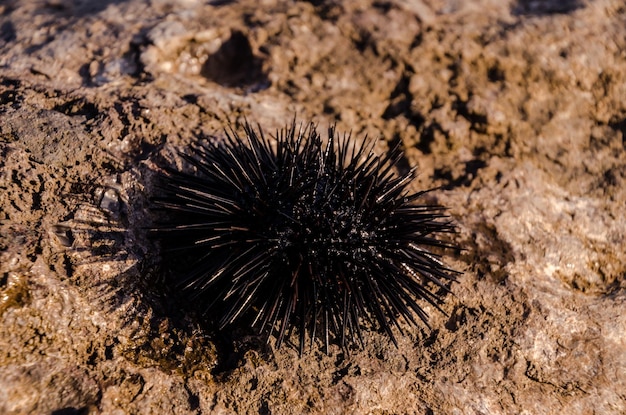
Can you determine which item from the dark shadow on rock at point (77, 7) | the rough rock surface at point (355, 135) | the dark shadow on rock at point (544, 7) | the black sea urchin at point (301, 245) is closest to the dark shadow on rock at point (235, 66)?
the rough rock surface at point (355, 135)

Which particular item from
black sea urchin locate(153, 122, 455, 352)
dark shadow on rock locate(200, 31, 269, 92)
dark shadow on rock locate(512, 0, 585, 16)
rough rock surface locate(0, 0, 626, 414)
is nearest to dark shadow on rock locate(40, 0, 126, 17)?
rough rock surface locate(0, 0, 626, 414)

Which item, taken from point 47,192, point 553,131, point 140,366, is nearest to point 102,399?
point 140,366

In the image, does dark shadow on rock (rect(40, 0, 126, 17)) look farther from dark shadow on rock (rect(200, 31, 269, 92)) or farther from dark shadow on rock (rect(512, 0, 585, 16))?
dark shadow on rock (rect(512, 0, 585, 16))

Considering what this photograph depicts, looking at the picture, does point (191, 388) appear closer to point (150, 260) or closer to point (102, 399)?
point (102, 399)

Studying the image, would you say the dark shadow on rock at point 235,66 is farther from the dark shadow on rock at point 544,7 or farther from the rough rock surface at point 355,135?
the dark shadow on rock at point 544,7

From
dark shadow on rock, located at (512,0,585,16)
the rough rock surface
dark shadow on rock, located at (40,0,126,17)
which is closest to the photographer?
the rough rock surface

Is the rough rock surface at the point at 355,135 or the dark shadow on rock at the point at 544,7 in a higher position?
the dark shadow on rock at the point at 544,7
